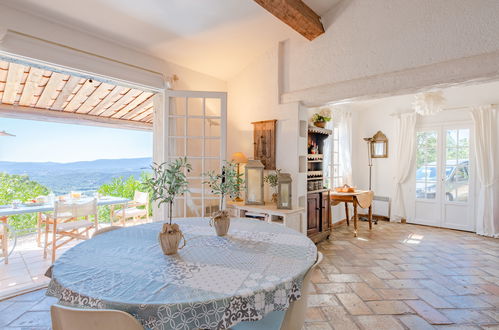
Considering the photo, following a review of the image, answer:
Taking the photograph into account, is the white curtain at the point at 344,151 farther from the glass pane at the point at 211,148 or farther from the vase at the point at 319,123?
the glass pane at the point at 211,148

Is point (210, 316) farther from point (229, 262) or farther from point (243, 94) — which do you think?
point (243, 94)

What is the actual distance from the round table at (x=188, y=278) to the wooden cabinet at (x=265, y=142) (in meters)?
2.09

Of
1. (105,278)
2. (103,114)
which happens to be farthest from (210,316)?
(103,114)

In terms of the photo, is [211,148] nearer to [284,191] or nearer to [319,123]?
[284,191]

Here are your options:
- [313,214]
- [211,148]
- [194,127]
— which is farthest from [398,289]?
[194,127]

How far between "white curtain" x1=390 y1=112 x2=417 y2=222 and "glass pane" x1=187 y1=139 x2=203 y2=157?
14.3 feet

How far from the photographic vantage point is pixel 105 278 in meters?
1.17

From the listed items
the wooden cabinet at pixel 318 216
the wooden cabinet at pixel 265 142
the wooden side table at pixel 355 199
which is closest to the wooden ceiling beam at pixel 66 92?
the wooden cabinet at pixel 265 142

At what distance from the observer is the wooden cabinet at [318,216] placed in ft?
12.8

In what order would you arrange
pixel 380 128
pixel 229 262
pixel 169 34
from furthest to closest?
pixel 380 128 < pixel 169 34 < pixel 229 262

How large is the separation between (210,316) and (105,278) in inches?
21.8

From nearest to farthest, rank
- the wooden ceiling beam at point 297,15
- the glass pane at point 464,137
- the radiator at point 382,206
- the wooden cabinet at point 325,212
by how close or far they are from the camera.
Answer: the wooden ceiling beam at point 297,15
the wooden cabinet at point 325,212
the glass pane at point 464,137
the radiator at point 382,206

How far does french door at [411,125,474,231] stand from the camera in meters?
4.80

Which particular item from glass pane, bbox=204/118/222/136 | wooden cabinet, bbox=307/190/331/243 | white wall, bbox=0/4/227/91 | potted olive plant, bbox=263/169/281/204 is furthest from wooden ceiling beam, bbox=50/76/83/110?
wooden cabinet, bbox=307/190/331/243
